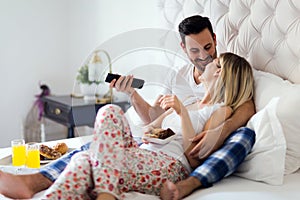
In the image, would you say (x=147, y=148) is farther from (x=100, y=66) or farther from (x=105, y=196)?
(x=100, y=66)

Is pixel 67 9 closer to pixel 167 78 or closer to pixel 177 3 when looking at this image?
pixel 177 3

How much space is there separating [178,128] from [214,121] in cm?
15

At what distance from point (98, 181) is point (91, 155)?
0.10 meters

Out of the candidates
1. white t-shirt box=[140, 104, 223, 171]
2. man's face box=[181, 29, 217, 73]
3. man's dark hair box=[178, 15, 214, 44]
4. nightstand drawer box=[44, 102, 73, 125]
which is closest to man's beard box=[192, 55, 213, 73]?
man's face box=[181, 29, 217, 73]

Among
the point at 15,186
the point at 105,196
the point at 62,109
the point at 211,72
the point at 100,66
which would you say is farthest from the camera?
the point at 62,109

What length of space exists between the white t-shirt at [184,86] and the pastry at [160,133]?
0.66ft

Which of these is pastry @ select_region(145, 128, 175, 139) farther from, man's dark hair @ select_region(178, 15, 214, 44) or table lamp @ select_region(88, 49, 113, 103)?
man's dark hair @ select_region(178, 15, 214, 44)

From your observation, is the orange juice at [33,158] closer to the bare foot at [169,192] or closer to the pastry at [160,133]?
the pastry at [160,133]

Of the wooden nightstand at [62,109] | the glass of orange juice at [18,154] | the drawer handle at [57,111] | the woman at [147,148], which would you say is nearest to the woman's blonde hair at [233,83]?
the woman at [147,148]

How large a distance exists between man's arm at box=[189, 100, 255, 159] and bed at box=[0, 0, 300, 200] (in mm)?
63

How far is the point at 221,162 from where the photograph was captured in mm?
1787

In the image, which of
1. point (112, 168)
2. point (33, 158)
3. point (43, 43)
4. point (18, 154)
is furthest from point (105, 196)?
point (43, 43)

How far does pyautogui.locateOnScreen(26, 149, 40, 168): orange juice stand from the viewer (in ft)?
6.38

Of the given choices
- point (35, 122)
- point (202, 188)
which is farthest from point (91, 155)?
point (35, 122)
